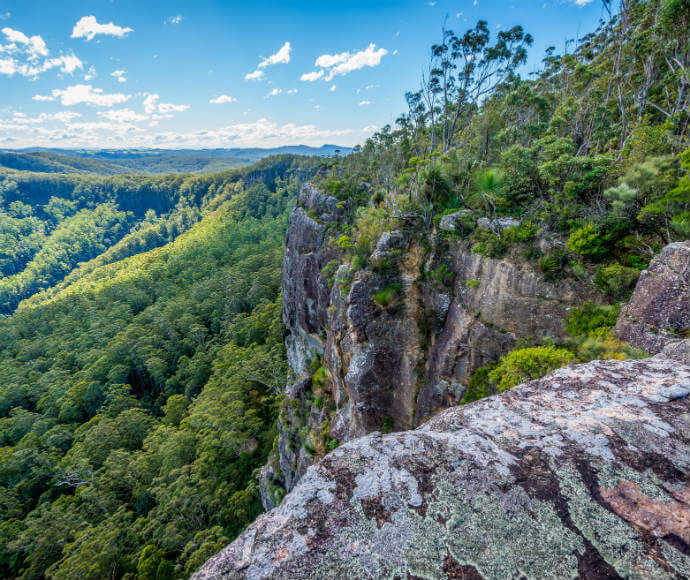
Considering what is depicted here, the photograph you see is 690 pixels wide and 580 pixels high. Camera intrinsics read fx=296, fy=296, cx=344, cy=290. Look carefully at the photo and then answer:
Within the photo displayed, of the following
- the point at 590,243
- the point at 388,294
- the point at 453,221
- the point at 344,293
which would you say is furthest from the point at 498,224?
the point at 344,293

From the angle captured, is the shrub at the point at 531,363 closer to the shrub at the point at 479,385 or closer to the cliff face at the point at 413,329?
the cliff face at the point at 413,329

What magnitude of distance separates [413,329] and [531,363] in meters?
5.46

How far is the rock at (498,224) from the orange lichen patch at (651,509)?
9602 millimetres

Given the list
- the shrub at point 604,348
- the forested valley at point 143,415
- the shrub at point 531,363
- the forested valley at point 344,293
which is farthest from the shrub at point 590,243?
the forested valley at point 143,415

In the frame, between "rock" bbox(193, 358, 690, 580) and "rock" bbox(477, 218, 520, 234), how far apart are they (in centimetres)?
805

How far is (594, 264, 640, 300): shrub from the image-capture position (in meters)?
8.20

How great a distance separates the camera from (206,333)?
54.3 metres

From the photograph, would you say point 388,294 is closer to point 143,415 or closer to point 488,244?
point 488,244

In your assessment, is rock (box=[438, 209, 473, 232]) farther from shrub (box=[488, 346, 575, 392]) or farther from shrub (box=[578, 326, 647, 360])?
shrub (box=[578, 326, 647, 360])

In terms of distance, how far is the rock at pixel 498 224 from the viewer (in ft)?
36.1

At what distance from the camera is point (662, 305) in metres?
6.79

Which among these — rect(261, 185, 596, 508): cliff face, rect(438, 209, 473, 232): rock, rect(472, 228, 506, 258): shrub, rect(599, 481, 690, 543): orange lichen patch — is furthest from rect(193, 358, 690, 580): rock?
rect(438, 209, 473, 232): rock

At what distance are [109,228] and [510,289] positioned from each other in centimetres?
24490

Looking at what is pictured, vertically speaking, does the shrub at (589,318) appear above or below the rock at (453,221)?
below
